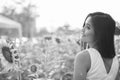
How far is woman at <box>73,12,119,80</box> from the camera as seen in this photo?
194 centimetres

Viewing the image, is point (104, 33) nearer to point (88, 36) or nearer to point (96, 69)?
point (88, 36)

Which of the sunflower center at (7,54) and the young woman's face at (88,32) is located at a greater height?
the young woman's face at (88,32)

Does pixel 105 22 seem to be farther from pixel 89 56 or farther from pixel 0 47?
pixel 0 47

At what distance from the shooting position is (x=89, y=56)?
6.41 ft

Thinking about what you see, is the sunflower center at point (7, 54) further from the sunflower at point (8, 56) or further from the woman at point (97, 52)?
the woman at point (97, 52)

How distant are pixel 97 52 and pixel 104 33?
0.37 feet

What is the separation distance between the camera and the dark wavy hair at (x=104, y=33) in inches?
78.0

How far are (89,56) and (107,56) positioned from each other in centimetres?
13

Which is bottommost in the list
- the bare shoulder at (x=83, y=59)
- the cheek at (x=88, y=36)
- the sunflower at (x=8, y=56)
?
the sunflower at (x=8, y=56)

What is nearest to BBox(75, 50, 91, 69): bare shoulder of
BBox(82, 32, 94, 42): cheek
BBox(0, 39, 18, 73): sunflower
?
BBox(82, 32, 94, 42): cheek

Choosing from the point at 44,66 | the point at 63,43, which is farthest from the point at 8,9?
the point at 44,66

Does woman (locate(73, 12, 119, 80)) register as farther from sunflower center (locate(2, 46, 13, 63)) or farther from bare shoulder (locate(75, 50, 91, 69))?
sunflower center (locate(2, 46, 13, 63))

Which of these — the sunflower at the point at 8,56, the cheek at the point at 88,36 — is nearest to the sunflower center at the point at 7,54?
the sunflower at the point at 8,56

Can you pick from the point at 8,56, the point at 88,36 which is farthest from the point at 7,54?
the point at 88,36
